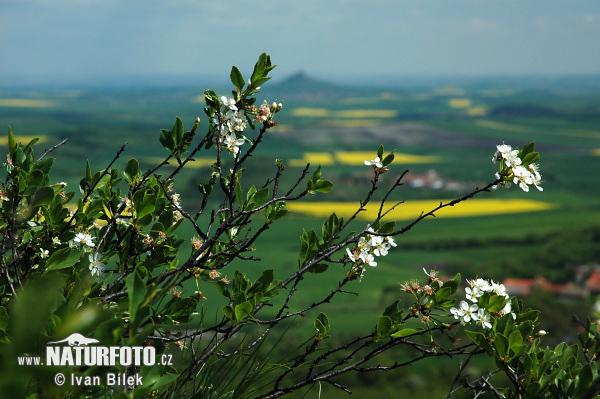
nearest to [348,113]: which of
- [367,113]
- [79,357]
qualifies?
[367,113]

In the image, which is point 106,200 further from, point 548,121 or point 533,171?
point 548,121

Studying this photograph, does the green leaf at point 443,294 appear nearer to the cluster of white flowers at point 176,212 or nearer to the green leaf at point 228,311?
the green leaf at point 228,311

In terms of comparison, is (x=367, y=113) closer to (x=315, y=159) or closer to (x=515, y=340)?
(x=315, y=159)

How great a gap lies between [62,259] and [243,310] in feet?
2.22

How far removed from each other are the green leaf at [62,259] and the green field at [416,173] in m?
Answer: 0.94

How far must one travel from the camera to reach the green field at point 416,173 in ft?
136

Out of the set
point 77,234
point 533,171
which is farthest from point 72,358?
point 533,171

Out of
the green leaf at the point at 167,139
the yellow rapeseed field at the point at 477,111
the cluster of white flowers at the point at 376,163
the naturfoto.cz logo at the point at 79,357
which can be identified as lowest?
the yellow rapeseed field at the point at 477,111

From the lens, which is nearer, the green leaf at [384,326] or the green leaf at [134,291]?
the green leaf at [134,291]

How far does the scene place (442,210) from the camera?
52625 mm

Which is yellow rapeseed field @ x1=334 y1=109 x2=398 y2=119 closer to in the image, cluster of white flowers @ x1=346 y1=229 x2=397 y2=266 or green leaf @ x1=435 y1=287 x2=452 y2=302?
cluster of white flowers @ x1=346 y1=229 x2=397 y2=266

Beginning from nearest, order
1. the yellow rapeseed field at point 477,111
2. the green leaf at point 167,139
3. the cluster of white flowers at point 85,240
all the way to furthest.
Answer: the cluster of white flowers at point 85,240 → the green leaf at point 167,139 → the yellow rapeseed field at point 477,111

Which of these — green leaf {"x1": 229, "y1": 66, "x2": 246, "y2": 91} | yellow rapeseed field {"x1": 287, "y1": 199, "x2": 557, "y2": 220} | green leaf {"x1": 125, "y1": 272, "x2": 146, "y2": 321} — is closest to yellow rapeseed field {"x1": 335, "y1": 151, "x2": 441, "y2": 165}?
yellow rapeseed field {"x1": 287, "y1": 199, "x2": 557, "y2": 220}

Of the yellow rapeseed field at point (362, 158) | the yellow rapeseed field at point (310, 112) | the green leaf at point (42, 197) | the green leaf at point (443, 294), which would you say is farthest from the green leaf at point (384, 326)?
the yellow rapeseed field at point (310, 112)
